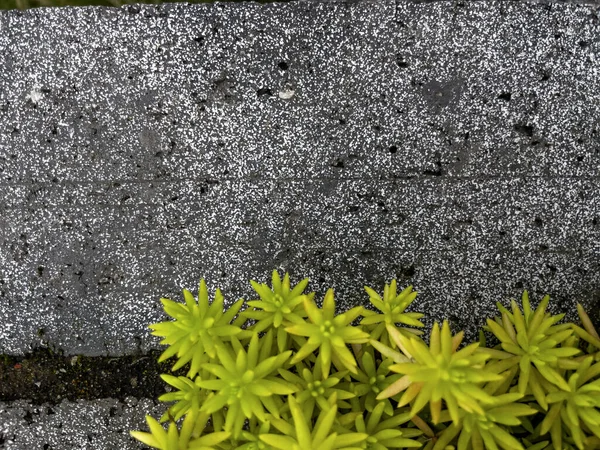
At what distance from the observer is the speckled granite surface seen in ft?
5.82

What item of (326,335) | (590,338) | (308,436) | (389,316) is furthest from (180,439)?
(590,338)

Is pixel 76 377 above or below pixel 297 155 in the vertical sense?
below

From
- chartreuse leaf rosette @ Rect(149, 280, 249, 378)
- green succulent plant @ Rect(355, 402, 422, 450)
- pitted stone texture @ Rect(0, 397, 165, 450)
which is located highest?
chartreuse leaf rosette @ Rect(149, 280, 249, 378)

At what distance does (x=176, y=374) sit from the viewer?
1851 millimetres

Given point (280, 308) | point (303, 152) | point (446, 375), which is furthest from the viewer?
point (303, 152)

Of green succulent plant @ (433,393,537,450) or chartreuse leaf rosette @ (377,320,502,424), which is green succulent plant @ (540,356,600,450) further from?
chartreuse leaf rosette @ (377,320,502,424)

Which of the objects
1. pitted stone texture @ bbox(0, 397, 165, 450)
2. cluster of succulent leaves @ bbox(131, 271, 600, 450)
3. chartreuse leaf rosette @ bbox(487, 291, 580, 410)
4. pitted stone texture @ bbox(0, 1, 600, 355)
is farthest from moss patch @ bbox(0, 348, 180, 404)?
chartreuse leaf rosette @ bbox(487, 291, 580, 410)

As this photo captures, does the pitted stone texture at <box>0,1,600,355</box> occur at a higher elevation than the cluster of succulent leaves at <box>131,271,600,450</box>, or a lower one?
higher

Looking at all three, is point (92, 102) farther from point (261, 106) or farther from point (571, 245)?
point (571, 245)

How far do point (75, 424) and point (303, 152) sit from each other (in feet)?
4.59

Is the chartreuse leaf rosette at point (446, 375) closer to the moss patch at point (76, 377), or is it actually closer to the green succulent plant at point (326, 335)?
the green succulent plant at point (326, 335)

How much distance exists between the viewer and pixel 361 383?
4.33ft

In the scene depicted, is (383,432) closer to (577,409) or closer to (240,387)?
(240,387)

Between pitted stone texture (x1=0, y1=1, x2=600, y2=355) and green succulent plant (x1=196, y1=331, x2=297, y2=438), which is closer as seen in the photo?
green succulent plant (x1=196, y1=331, x2=297, y2=438)
